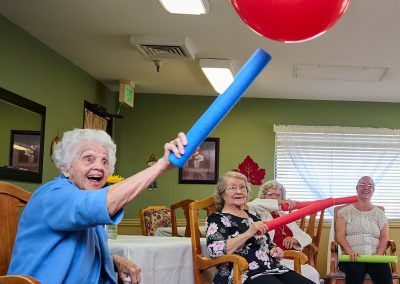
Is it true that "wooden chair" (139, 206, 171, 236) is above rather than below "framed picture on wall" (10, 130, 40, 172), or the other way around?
below

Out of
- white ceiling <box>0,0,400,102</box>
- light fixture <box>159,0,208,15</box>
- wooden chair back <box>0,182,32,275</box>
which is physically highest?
white ceiling <box>0,0,400,102</box>

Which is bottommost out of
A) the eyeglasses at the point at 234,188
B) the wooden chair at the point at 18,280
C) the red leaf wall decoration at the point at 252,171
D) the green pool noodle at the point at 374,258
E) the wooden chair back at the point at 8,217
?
the green pool noodle at the point at 374,258

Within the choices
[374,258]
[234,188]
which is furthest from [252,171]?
[234,188]

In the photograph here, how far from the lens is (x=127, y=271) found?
197 centimetres

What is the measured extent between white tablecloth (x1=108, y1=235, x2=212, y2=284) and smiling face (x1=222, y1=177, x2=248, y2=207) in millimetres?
372

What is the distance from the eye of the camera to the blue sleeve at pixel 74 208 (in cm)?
135

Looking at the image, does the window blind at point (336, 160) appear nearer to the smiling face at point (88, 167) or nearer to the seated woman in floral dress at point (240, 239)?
the seated woman in floral dress at point (240, 239)

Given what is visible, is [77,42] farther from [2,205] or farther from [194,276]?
[2,205]

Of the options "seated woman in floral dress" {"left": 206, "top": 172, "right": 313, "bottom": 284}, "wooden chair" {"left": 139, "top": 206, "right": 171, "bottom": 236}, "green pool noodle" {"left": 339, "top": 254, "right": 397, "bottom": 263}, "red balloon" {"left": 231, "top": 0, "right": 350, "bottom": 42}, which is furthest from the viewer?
"wooden chair" {"left": 139, "top": 206, "right": 171, "bottom": 236}

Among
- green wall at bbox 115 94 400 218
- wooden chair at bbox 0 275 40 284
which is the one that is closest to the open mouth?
wooden chair at bbox 0 275 40 284

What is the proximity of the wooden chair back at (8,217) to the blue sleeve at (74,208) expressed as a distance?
38 cm

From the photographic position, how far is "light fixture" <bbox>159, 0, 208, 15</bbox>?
3.50 m

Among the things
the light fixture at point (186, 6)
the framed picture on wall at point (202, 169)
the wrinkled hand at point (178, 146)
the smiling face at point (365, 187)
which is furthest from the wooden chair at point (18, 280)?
the framed picture on wall at point (202, 169)

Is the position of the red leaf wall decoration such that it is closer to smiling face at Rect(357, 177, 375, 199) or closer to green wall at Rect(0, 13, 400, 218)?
smiling face at Rect(357, 177, 375, 199)
